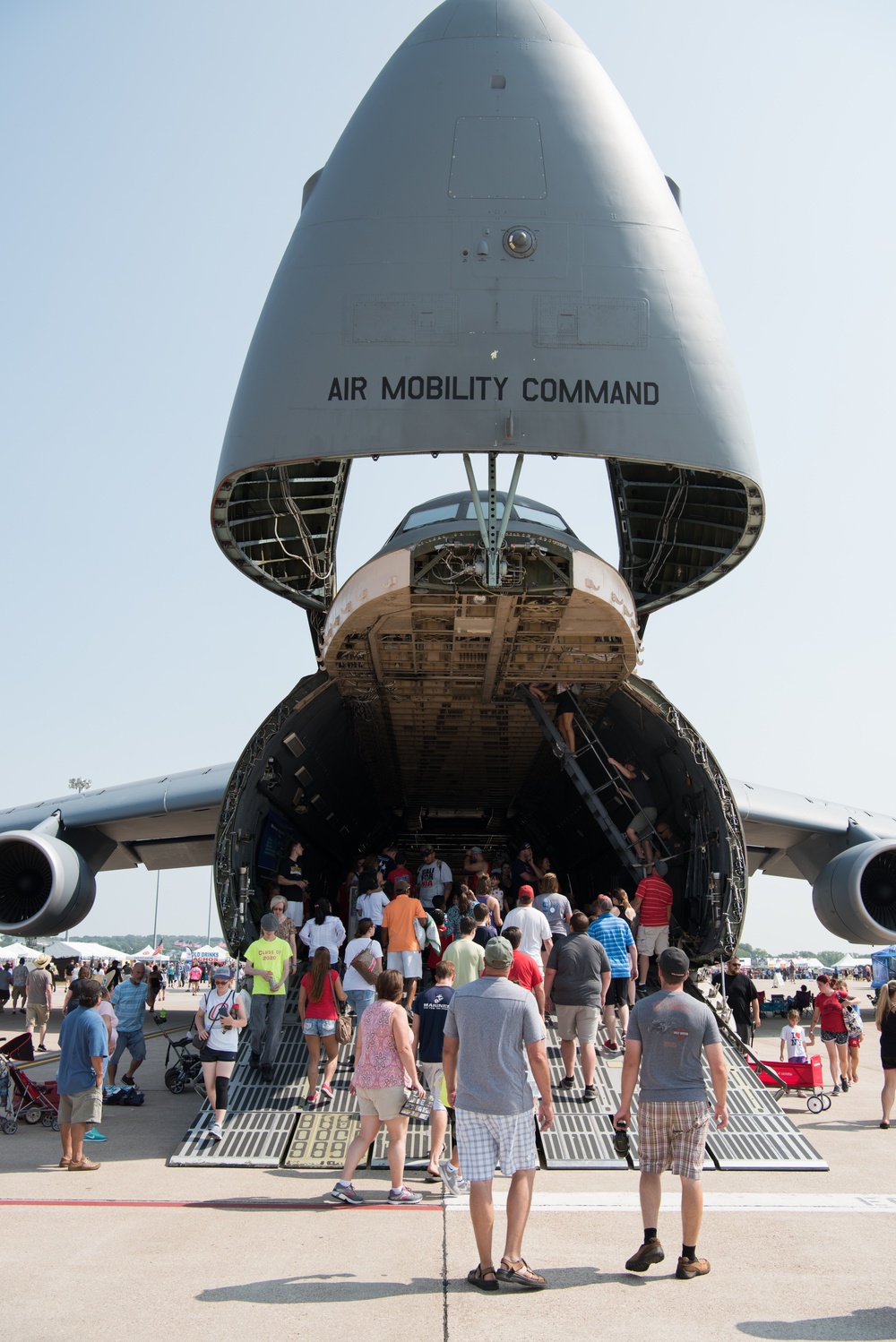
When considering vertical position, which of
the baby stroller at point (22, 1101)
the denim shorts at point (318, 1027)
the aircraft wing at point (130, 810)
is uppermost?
the aircraft wing at point (130, 810)

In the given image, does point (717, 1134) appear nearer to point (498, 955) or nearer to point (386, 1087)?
point (386, 1087)

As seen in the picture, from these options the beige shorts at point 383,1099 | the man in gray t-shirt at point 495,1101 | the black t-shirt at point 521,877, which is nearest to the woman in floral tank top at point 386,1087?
the beige shorts at point 383,1099

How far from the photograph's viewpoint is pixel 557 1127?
779cm

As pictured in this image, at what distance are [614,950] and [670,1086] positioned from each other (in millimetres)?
4529

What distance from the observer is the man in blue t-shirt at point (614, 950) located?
9.52 meters

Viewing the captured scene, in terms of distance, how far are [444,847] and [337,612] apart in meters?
14.4

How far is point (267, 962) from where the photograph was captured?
8.95 metres

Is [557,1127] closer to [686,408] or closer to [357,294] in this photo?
[686,408]

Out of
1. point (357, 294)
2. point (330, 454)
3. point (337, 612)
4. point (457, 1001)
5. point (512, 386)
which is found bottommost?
point (457, 1001)

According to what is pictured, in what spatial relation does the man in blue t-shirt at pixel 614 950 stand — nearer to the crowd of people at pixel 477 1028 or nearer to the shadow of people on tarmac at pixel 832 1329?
the crowd of people at pixel 477 1028

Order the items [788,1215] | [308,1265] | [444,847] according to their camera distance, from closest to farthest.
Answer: [308,1265]
[788,1215]
[444,847]

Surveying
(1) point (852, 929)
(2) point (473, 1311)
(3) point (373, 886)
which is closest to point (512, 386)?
(3) point (373, 886)

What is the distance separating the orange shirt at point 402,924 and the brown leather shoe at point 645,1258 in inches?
181

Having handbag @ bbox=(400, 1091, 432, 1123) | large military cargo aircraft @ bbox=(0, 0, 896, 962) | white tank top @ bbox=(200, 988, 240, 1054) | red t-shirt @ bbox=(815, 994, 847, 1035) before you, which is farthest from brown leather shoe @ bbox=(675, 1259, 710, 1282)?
red t-shirt @ bbox=(815, 994, 847, 1035)
